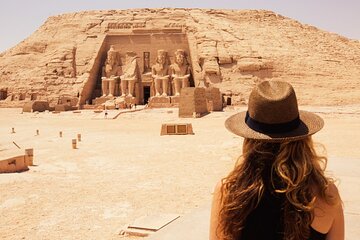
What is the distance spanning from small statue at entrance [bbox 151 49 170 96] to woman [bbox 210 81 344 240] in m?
27.4

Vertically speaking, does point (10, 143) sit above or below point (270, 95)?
below

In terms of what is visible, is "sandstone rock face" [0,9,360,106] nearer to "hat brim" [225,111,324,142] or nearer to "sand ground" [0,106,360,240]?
"sand ground" [0,106,360,240]

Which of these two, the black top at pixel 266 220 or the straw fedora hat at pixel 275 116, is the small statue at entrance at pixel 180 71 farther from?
the black top at pixel 266 220

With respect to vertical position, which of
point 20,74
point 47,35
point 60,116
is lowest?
point 60,116

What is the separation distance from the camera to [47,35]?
3534 cm

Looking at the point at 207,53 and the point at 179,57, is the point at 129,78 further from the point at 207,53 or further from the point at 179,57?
the point at 207,53

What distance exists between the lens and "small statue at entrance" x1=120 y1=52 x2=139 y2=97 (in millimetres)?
29797

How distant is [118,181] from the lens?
725cm

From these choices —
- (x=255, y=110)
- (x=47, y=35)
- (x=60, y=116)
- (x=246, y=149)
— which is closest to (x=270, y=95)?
(x=255, y=110)

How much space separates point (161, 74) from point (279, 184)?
28835 millimetres

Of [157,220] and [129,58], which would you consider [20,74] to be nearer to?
[129,58]

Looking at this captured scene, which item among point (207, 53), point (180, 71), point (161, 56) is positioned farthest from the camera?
point (161, 56)

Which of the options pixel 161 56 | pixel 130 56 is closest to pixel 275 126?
pixel 161 56

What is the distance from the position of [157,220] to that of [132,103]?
79.6 feet
